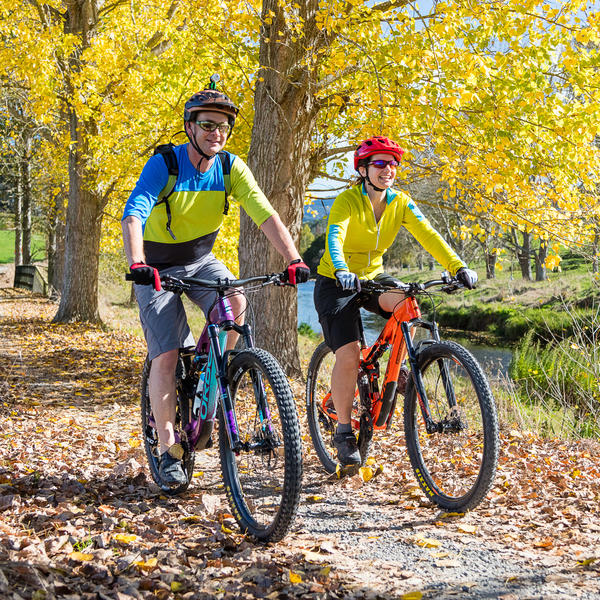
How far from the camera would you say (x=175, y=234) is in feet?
12.7

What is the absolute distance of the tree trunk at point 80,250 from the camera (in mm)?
14320

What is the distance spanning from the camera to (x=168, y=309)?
12.7 ft

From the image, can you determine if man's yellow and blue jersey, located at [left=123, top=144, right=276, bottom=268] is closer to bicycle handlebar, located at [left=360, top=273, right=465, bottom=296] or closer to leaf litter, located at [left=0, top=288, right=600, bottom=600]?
bicycle handlebar, located at [left=360, top=273, right=465, bottom=296]

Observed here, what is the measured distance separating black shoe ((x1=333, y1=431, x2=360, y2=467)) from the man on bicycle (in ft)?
3.69

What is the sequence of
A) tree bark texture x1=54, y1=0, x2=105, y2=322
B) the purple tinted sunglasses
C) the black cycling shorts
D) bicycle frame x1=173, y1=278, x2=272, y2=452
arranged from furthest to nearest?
tree bark texture x1=54, y1=0, x2=105, y2=322 → the black cycling shorts → the purple tinted sunglasses → bicycle frame x1=173, y1=278, x2=272, y2=452

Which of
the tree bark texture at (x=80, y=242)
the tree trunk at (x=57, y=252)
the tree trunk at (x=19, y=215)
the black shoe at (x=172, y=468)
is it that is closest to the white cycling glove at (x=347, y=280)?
the black shoe at (x=172, y=468)

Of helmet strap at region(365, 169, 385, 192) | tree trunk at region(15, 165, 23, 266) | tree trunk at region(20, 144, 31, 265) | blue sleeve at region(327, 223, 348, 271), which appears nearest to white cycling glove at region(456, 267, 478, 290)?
blue sleeve at region(327, 223, 348, 271)

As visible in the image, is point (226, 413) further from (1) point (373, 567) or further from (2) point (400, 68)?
(2) point (400, 68)

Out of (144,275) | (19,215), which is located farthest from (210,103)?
(19,215)

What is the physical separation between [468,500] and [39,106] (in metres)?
10.6

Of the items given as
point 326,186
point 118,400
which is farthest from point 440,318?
point 118,400

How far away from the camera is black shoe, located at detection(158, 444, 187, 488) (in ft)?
12.7

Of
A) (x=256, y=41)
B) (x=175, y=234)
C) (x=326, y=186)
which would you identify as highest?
(x=256, y=41)

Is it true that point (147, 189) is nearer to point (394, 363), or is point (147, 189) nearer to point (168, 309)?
point (168, 309)
